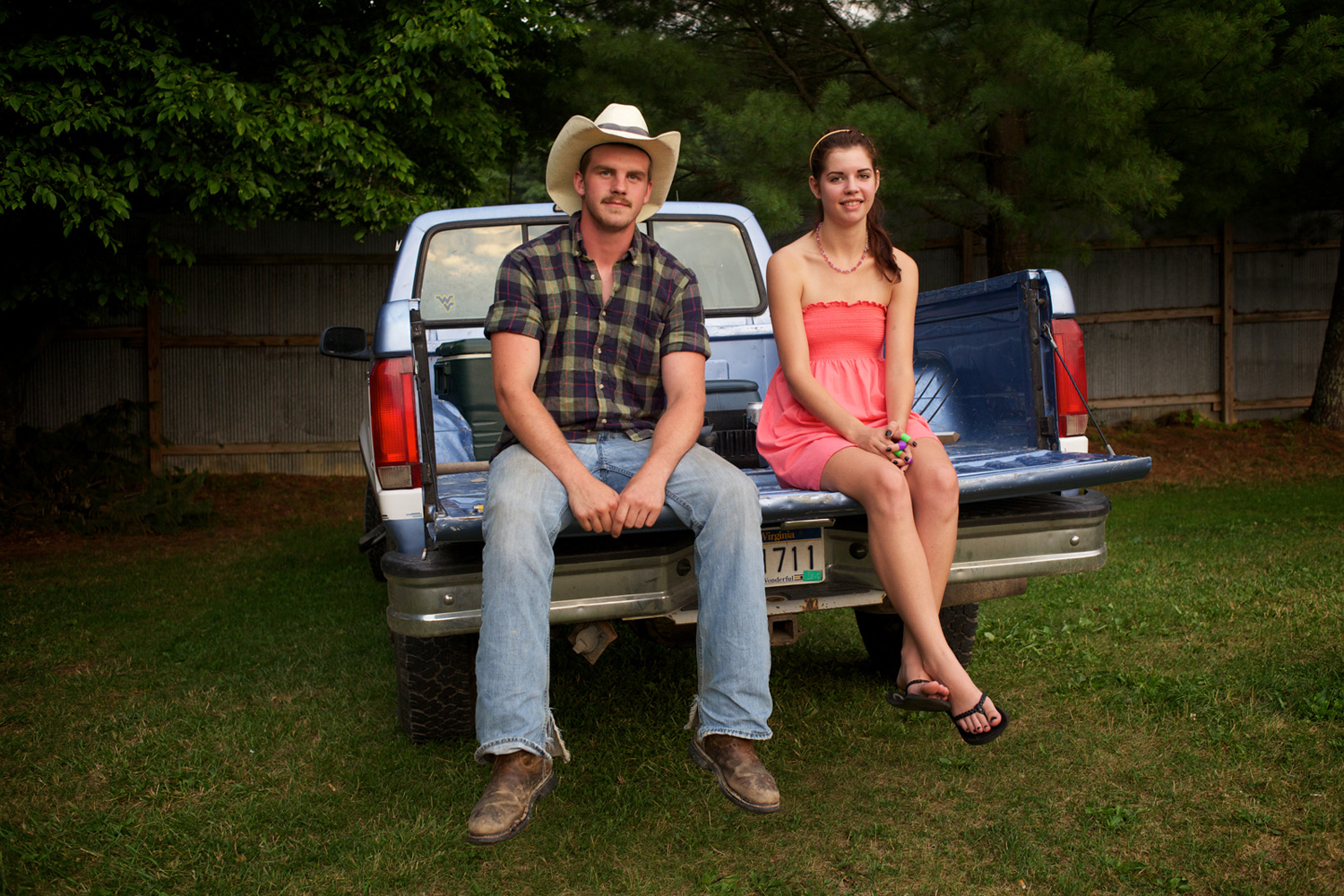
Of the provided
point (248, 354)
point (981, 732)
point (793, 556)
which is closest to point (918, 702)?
point (981, 732)

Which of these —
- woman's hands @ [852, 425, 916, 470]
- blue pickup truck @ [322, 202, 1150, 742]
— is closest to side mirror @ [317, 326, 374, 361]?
blue pickup truck @ [322, 202, 1150, 742]

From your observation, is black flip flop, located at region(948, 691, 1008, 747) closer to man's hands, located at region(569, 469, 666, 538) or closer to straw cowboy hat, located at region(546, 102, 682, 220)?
man's hands, located at region(569, 469, 666, 538)

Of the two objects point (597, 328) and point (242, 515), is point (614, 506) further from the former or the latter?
point (242, 515)

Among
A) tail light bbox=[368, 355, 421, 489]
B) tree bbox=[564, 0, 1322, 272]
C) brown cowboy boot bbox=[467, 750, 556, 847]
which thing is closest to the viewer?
brown cowboy boot bbox=[467, 750, 556, 847]

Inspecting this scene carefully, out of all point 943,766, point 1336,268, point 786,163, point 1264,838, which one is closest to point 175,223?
point 786,163

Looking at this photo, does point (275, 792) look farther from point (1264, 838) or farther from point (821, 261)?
point (1264, 838)

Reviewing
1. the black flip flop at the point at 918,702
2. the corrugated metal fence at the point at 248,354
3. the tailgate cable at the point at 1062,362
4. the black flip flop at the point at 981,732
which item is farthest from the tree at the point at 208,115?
A: the black flip flop at the point at 981,732

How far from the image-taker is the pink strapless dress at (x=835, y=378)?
11.0 feet

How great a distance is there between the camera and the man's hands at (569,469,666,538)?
2744mm

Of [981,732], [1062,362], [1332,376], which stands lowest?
[981,732]

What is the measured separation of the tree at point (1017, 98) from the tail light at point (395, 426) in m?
4.70

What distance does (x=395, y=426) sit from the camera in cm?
327

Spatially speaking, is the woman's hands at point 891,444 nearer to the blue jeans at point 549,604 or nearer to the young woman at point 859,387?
the young woman at point 859,387

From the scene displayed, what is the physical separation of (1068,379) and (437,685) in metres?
2.26
